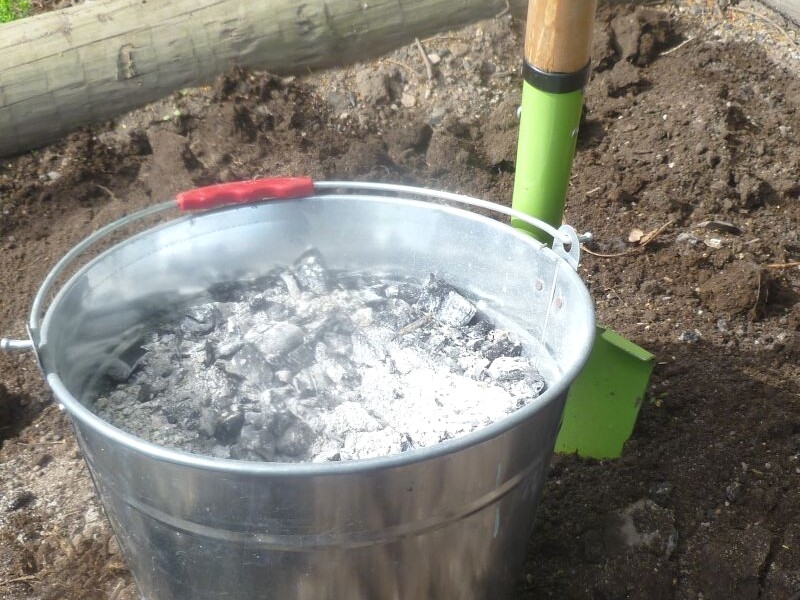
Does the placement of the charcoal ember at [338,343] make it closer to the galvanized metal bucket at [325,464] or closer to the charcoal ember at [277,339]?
the charcoal ember at [277,339]

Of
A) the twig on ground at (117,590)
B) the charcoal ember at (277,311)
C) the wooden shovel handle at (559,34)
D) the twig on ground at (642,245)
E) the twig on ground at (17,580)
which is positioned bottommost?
the twig on ground at (117,590)

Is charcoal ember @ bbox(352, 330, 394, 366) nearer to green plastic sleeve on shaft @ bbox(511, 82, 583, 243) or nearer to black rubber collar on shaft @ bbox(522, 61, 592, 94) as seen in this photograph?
green plastic sleeve on shaft @ bbox(511, 82, 583, 243)

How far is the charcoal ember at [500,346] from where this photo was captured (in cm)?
179

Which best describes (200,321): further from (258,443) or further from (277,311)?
(258,443)

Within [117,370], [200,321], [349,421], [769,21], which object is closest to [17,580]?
Answer: [117,370]

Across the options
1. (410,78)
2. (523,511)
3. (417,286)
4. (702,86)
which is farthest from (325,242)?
(702,86)

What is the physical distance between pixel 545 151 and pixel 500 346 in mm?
446

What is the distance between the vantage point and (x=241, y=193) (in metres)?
1.78

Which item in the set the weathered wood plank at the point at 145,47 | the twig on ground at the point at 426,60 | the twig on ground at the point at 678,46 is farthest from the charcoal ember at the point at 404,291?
the twig on ground at the point at 678,46

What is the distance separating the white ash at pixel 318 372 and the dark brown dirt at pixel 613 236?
0.55m

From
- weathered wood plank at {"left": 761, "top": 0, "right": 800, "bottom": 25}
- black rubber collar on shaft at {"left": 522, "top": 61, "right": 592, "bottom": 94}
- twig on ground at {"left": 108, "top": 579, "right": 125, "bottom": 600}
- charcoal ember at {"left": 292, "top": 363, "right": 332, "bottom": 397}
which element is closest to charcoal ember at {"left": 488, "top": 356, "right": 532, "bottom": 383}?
charcoal ember at {"left": 292, "top": 363, "right": 332, "bottom": 397}

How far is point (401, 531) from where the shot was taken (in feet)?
4.25

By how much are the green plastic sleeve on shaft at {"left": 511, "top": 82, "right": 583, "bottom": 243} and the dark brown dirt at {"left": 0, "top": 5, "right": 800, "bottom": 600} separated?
2.42ft

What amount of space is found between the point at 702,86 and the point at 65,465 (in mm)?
2825
